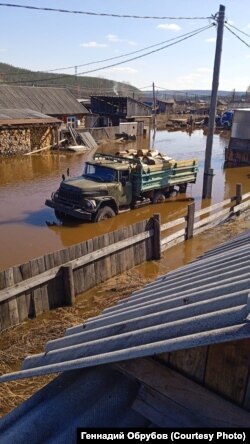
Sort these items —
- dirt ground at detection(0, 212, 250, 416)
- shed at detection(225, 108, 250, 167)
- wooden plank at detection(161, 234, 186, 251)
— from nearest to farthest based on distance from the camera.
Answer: dirt ground at detection(0, 212, 250, 416) → wooden plank at detection(161, 234, 186, 251) → shed at detection(225, 108, 250, 167)

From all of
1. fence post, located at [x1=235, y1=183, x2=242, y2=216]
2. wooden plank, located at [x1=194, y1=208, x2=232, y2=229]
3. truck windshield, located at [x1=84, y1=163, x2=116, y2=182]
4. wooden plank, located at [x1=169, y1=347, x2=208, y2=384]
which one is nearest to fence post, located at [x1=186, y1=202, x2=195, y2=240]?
wooden plank, located at [x1=194, y1=208, x2=232, y2=229]

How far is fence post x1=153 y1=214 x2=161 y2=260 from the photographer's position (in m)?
9.89

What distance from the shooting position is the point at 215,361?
2266 mm

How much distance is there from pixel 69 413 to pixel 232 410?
108cm

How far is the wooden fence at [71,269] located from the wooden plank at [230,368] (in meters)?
5.10

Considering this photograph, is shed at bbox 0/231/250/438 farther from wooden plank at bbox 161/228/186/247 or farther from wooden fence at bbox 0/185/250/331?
wooden plank at bbox 161/228/186/247

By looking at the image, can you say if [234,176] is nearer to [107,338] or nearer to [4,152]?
[4,152]

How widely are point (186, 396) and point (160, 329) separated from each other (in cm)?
42

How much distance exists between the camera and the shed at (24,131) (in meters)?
26.0

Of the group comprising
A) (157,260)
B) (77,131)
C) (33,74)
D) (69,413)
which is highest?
(33,74)

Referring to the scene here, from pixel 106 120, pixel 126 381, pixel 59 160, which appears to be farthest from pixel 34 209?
pixel 106 120

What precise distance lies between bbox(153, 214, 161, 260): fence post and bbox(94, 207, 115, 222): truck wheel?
3.59 m

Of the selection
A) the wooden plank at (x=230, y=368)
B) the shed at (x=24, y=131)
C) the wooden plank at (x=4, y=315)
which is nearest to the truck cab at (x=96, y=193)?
the wooden plank at (x=4, y=315)

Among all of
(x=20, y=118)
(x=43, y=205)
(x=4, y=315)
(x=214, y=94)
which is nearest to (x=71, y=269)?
(x=4, y=315)
